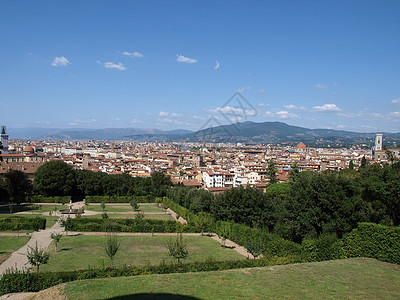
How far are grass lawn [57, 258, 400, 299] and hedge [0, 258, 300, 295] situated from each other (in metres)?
1.75

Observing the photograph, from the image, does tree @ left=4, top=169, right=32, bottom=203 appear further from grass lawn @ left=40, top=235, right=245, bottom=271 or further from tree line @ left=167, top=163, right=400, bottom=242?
tree line @ left=167, top=163, right=400, bottom=242

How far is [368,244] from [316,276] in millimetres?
5234

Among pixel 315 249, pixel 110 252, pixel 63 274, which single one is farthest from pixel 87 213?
pixel 315 249

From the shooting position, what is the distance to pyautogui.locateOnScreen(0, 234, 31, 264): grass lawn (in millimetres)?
21381

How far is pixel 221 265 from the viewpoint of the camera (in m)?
16.7

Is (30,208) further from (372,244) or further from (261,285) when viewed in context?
(372,244)

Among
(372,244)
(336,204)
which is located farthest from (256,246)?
(372,244)

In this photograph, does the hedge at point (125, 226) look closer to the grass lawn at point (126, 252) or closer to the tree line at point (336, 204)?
the grass lawn at point (126, 252)

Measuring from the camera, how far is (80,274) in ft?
48.3

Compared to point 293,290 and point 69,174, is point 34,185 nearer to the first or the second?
point 69,174

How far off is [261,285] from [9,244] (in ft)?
66.7

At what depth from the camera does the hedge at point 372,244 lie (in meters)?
16.3

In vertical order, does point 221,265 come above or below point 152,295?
below

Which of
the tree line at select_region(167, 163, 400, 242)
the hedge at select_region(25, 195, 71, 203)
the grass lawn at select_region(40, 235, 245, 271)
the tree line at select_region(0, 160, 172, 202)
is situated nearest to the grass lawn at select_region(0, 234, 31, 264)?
the grass lawn at select_region(40, 235, 245, 271)
